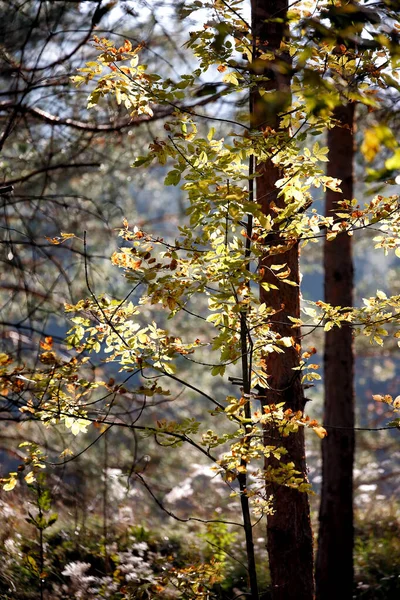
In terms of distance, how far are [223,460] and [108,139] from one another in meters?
3.48

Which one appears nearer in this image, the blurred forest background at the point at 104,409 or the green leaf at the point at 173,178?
the green leaf at the point at 173,178

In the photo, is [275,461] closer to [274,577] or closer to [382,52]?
[274,577]

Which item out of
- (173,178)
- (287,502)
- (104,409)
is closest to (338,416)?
(287,502)

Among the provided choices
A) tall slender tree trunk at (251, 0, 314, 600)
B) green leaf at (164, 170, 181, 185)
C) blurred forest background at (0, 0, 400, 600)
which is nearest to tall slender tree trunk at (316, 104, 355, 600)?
blurred forest background at (0, 0, 400, 600)

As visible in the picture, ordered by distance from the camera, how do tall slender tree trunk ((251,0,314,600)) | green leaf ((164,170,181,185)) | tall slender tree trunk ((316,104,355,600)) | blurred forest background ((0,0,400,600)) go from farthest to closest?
tall slender tree trunk ((316,104,355,600)) < blurred forest background ((0,0,400,600)) < tall slender tree trunk ((251,0,314,600)) < green leaf ((164,170,181,185))

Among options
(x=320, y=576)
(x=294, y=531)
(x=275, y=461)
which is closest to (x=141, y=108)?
(x=275, y=461)

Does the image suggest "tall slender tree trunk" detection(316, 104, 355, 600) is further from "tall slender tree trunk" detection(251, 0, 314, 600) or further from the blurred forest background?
"tall slender tree trunk" detection(251, 0, 314, 600)

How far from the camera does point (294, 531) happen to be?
2.96m

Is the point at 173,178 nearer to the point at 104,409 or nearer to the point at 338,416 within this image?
the point at 104,409

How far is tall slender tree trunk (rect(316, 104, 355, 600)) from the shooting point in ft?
15.4

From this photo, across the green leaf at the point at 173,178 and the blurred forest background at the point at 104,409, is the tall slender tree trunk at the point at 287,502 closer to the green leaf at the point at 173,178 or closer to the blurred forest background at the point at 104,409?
the blurred forest background at the point at 104,409

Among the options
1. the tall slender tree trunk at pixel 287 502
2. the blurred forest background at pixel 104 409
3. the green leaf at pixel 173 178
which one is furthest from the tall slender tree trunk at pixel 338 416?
the green leaf at pixel 173 178

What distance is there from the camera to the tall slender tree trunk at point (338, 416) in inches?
185

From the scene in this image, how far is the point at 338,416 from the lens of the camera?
4984 millimetres
